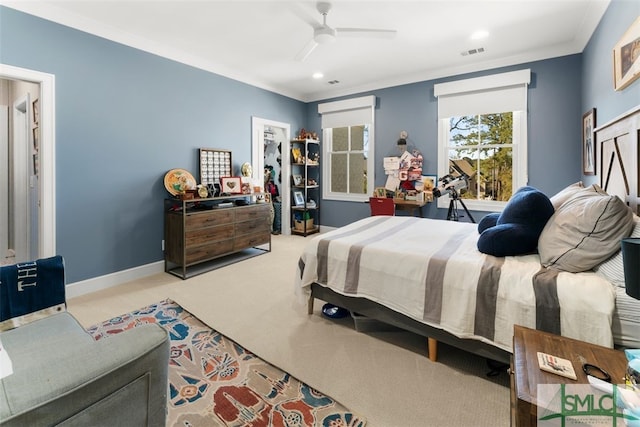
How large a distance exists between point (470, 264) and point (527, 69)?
3.45 metres

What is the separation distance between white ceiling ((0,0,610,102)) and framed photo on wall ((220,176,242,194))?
5.01 ft

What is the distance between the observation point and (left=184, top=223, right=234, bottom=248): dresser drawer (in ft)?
11.6

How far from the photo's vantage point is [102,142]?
317cm

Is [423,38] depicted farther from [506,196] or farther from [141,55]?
[141,55]

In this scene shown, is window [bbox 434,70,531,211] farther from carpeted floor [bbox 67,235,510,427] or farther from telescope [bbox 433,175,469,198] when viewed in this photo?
carpeted floor [bbox 67,235,510,427]

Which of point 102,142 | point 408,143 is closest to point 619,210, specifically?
point 408,143

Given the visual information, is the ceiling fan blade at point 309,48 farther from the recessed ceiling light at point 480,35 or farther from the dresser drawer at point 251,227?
the dresser drawer at point 251,227

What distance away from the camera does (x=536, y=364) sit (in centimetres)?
105

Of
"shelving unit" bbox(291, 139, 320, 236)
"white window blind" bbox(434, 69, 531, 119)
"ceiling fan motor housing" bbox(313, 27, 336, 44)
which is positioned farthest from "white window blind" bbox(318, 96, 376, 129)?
"ceiling fan motor housing" bbox(313, 27, 336, 44)

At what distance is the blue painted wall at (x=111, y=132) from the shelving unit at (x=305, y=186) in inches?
74.9

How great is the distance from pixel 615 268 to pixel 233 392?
2.04 meters

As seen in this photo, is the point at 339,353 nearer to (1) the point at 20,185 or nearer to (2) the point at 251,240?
(2) the point at 251,240

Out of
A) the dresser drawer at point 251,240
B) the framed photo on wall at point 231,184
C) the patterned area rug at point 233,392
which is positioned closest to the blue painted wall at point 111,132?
the framed photo on wall at point 231,184

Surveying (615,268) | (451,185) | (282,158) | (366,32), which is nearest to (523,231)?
(615,268)
